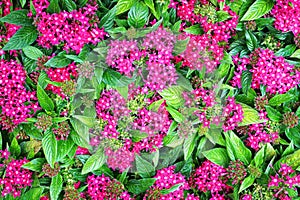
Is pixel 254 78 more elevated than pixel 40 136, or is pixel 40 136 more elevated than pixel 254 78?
pixel 254 78

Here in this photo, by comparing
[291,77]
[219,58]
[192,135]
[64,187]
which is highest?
[219,58]

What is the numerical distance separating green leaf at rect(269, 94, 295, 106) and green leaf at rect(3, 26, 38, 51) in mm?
1180

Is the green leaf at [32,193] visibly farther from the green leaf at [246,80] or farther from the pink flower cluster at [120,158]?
the green leaf at [246,80]

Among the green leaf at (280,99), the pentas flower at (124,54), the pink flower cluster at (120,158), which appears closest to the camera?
the pentas flower at (124,54)

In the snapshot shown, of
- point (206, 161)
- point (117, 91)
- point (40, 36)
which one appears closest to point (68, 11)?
point (40, 36)

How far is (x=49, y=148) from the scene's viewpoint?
1896 mm

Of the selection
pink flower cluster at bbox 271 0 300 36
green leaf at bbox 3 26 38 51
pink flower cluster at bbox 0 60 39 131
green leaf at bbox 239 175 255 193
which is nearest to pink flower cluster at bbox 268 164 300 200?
green leaf at bbox 239 175 255 193

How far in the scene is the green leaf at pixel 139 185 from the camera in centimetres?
194

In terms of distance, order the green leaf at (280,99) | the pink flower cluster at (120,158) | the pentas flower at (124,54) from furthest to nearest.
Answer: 1. the green leaf at (280,99)
2. the pink flower cluster at (120,158)
3. the pentas flower at (124,54)

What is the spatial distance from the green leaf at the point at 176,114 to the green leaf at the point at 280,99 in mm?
463

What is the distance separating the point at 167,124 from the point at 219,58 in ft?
1.29

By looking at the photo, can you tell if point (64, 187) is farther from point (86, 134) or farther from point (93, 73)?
point (93, 73)

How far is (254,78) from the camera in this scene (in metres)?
1.96

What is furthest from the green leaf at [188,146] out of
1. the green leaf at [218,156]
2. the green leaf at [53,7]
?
the green leaf at [53,7]
